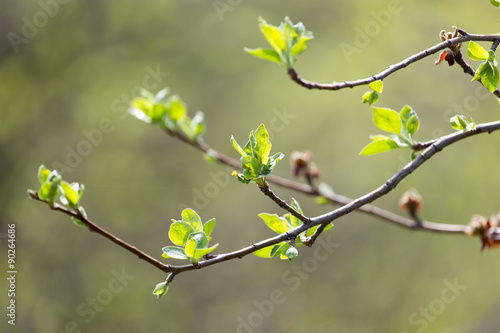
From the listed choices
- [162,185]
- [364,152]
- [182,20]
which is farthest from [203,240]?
[182,20]

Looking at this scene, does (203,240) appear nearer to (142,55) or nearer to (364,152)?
(364,152)

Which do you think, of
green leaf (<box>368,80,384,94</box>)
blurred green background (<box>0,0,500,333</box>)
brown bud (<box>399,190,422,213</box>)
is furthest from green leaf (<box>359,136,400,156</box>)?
blurred green background (<box>0,0,500,333</box>)

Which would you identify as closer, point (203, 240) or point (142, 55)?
point (203, 240)

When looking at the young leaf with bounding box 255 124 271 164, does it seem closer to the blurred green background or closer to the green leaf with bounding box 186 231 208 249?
the green leaf with bounding box 186 231 208 249

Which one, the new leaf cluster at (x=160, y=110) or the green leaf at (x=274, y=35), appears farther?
the new leaf cluster at (x=160, y=110)
